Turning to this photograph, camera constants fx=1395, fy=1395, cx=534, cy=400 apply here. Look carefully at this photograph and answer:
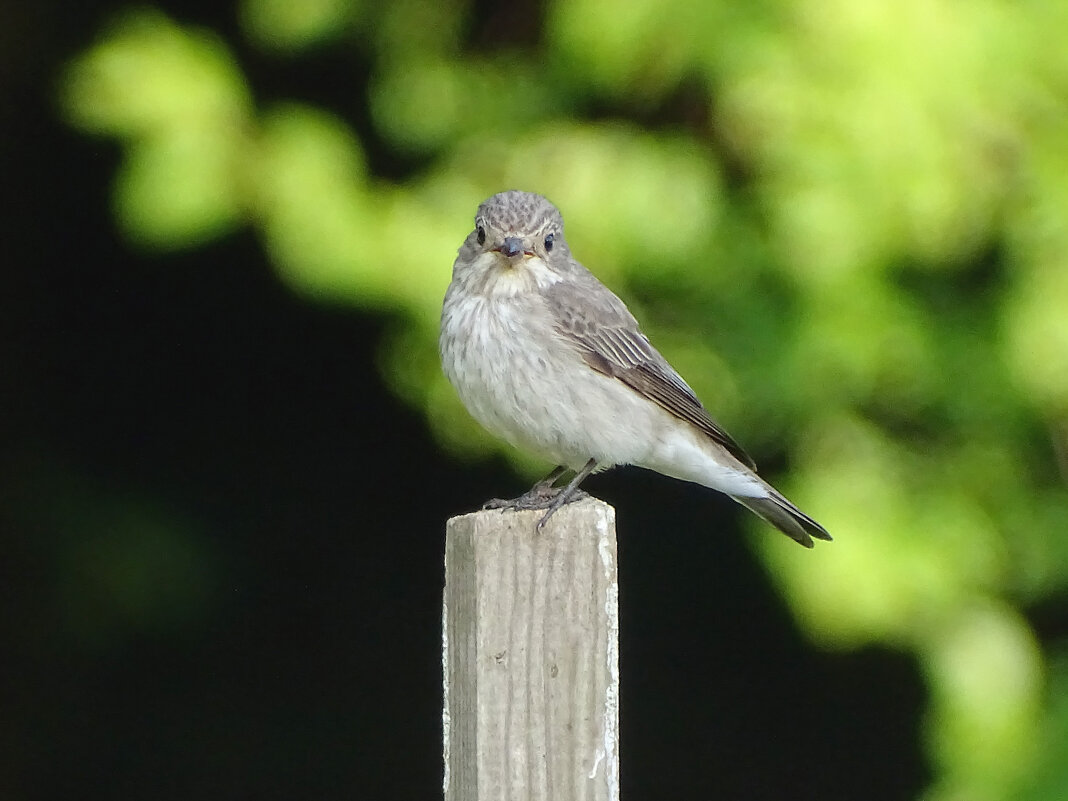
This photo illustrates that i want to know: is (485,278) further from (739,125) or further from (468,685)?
(468,685)

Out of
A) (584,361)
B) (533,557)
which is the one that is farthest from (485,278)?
(533,557)

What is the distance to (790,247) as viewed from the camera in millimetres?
3930

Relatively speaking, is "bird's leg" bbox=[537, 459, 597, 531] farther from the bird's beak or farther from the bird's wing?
the bird's beak

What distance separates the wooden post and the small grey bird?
1.31 metres

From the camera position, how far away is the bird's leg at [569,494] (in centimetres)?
208

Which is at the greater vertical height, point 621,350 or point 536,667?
point 621,350

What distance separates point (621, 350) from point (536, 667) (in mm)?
2041

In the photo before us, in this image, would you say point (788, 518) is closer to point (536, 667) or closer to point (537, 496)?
point (537, 496)

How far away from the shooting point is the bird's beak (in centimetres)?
363

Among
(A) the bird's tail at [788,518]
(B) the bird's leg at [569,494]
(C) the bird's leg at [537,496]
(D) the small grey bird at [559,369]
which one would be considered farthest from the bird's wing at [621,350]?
(C) the bird's leg at [537,496]

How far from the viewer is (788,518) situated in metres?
4.02

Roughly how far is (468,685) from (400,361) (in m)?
2.36

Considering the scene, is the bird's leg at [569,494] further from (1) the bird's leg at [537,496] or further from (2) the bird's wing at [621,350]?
(2) the bird's wing at [621,350]

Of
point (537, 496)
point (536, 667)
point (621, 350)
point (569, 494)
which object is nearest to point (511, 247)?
point (621, 350)
